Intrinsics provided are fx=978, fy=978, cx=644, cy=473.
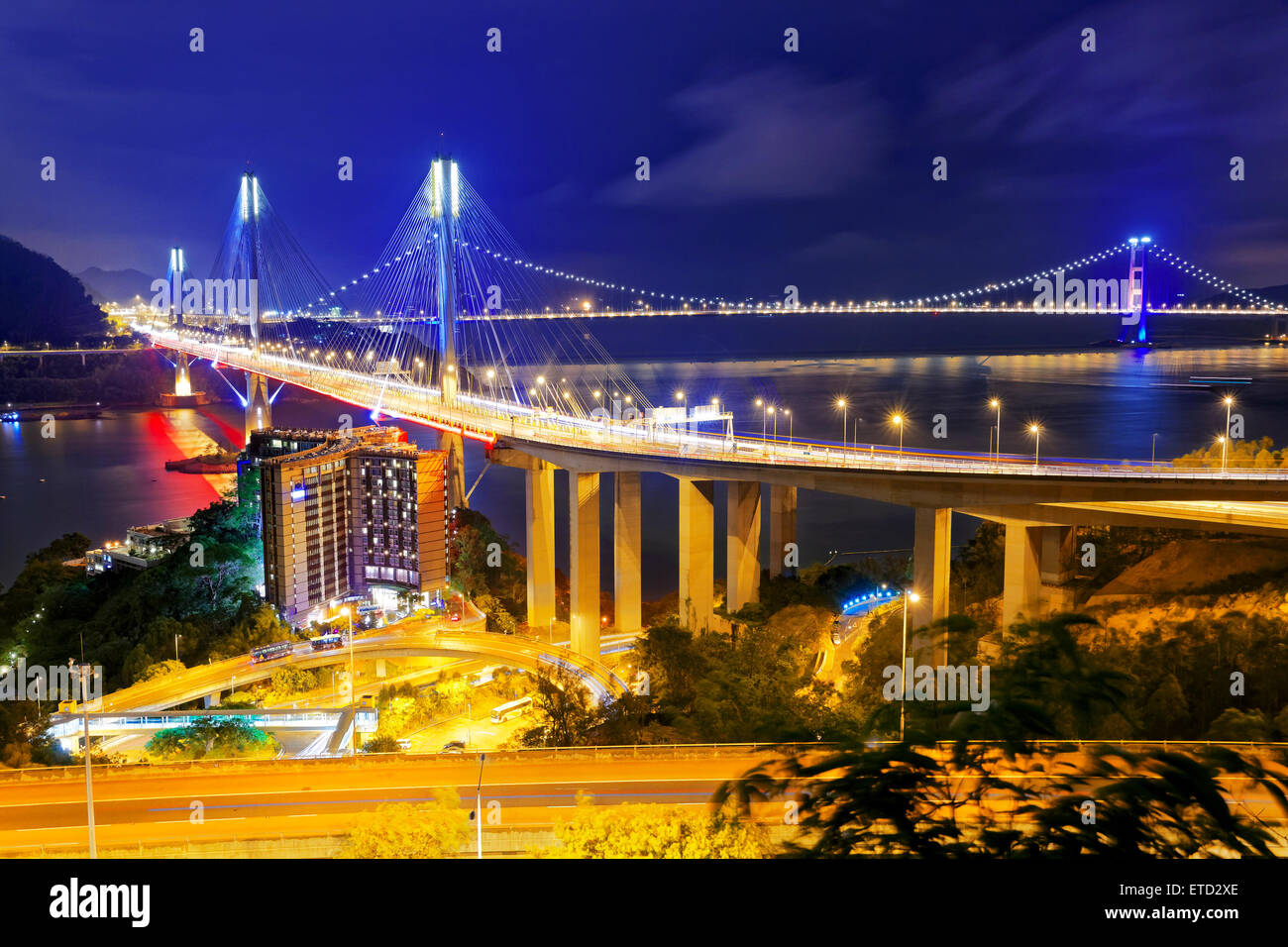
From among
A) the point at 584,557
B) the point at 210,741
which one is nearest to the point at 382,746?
the point at 210,741

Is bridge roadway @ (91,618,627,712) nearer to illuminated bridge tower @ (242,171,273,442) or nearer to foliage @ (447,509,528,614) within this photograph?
foliage @ (447,509,528,614)

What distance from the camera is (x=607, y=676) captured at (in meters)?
14.2

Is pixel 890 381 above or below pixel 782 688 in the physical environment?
above

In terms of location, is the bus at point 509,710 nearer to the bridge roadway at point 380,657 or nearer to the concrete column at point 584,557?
the bridge roadway at point 380,657

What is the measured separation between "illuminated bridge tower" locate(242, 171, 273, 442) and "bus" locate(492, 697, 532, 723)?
93.5 feet

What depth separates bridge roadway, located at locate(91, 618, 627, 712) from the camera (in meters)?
14.1

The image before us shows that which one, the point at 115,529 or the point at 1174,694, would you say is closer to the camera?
the point at 1174,694

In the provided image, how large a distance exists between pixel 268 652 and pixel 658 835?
513 inches

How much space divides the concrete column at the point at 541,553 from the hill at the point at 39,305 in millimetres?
56401

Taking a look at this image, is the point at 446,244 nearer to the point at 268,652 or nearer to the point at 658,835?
the point at 268,652

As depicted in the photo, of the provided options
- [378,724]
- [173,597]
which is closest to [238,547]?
[173,597]

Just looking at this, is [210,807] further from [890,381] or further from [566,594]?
[890,381]

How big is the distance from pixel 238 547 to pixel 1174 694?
61.3 ft

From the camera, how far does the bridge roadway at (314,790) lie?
676cm
